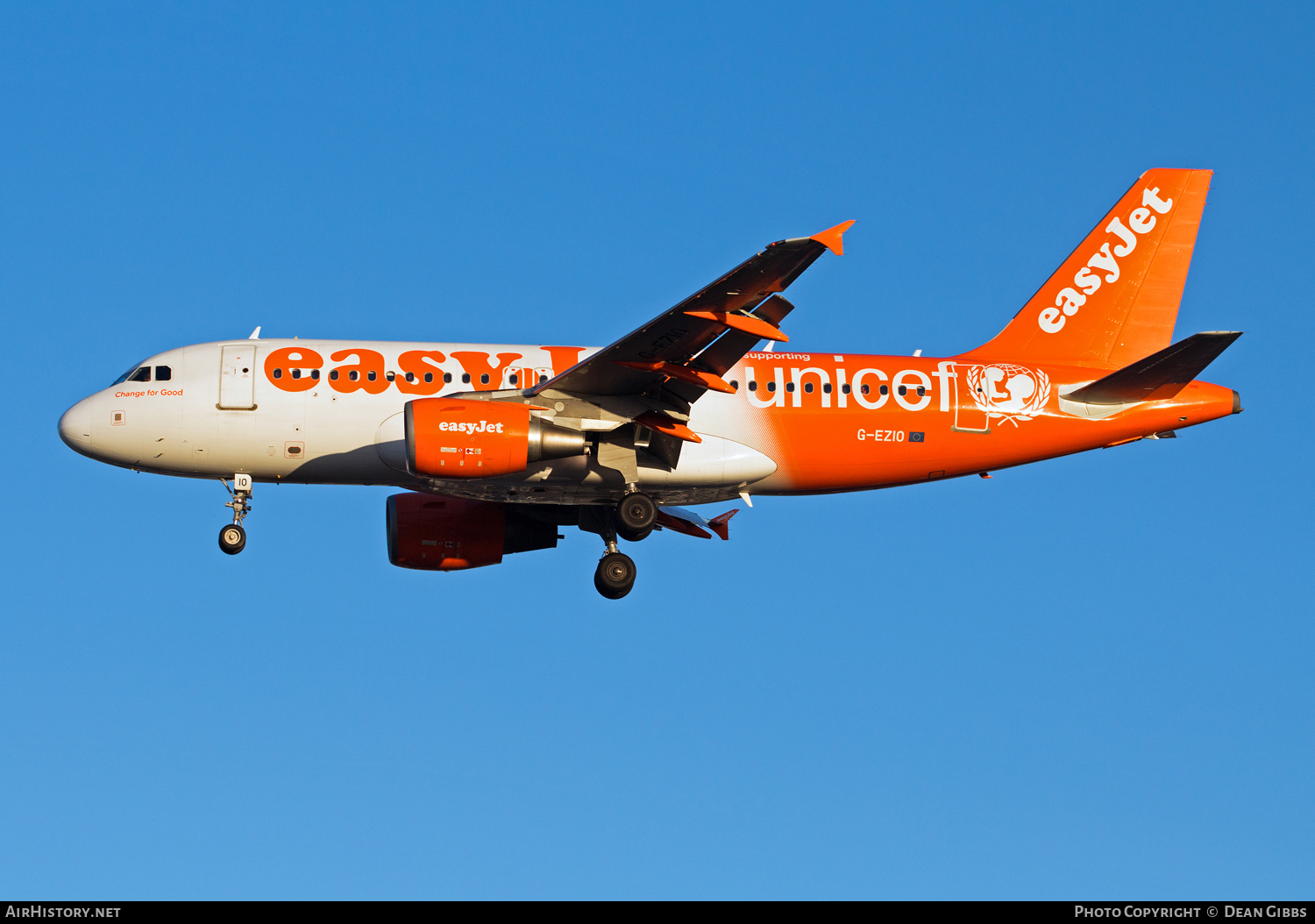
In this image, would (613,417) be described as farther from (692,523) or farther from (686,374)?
(692,523)

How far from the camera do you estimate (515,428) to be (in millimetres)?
31172

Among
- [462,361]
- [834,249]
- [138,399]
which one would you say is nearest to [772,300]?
[834,249]

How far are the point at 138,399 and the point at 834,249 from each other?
1631 cm

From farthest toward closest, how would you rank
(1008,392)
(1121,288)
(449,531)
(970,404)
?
(1121,288) < (449,531) < (1008,392) < (970,404)

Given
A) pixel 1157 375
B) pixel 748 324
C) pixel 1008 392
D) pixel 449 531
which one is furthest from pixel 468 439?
pixel 1157 375

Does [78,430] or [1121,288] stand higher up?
[1121,288]

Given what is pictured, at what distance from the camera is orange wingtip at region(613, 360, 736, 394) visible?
31392 millimetres

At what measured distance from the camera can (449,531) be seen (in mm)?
36875

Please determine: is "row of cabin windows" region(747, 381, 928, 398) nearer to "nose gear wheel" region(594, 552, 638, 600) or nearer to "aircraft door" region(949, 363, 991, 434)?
"aircraft door" region(949, 363, 991, 434)

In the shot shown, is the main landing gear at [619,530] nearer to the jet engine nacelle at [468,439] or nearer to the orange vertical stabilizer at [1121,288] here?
the jet engine nacelle at [468,439]

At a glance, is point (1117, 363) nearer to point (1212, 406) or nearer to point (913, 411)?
point (1212, 406)

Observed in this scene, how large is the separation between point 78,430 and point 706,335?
14114 millimetres

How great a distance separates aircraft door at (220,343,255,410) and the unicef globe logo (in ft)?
52.2
